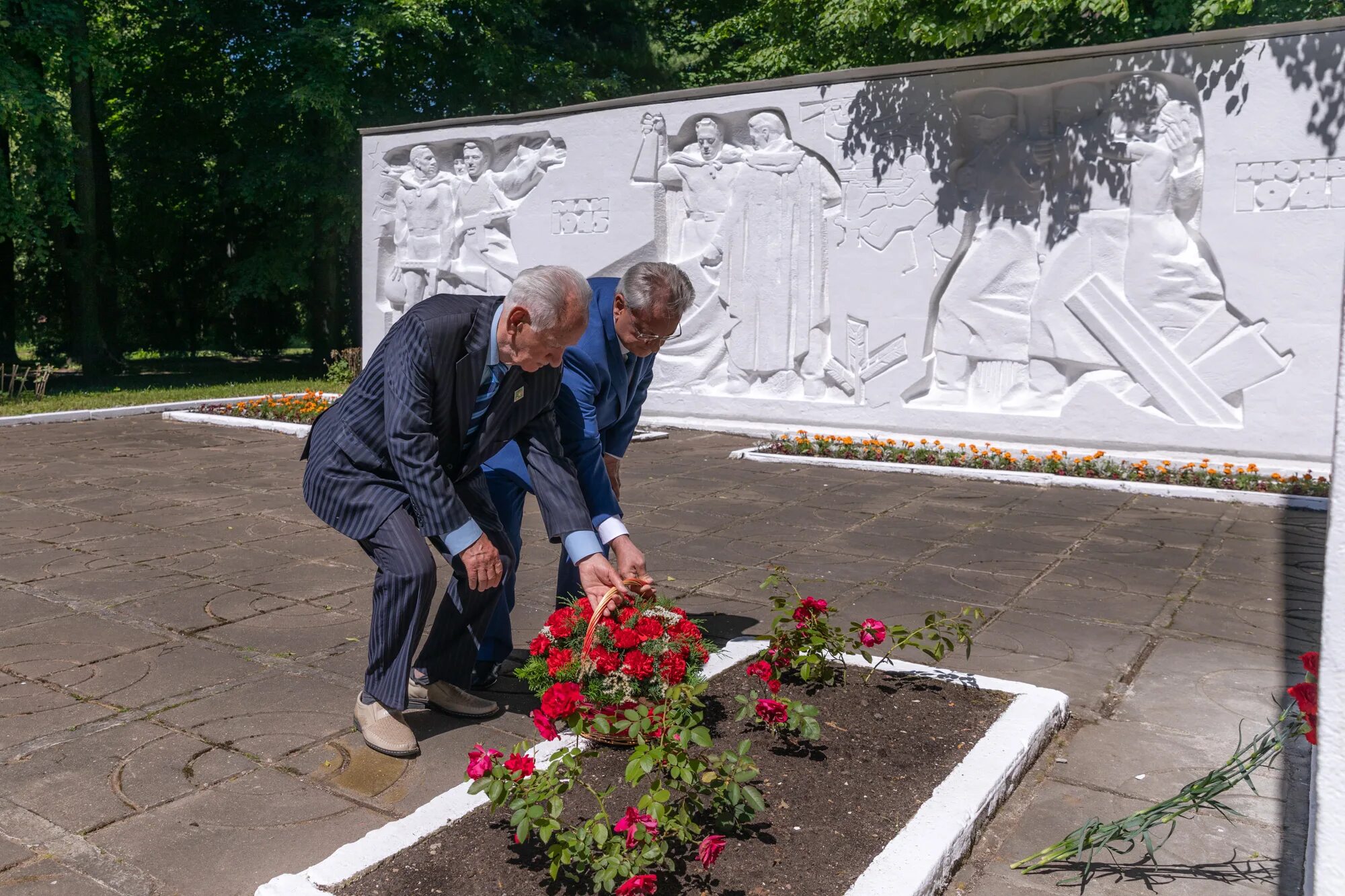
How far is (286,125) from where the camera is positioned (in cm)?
2081

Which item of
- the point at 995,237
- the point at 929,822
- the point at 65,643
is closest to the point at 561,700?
the point at 929,822

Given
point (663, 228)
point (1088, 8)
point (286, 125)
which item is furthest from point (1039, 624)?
point (286, 125)

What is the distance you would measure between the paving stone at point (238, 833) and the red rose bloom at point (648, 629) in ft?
2.88

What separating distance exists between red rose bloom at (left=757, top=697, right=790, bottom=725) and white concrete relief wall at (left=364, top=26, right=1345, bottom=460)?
6.74 metres

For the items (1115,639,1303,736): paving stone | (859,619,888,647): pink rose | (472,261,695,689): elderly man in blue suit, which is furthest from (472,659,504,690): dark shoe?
(1115,639,1303,736): paving stone

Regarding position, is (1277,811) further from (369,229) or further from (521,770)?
(369,229)

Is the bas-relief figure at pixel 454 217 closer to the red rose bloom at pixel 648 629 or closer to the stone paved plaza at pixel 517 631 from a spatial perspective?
the stone paved plaza at pixel 517 631

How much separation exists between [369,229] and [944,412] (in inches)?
323

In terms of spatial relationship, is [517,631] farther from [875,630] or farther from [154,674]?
[875,630]

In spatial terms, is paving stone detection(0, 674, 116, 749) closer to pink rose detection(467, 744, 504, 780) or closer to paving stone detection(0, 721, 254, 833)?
paving stone detection(0, 721, 254, 833)

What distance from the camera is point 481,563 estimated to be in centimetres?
320

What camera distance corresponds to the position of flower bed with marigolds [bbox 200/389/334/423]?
40.2 ft

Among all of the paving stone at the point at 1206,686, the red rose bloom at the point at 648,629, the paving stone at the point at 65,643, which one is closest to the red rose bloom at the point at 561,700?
the red rose bloom at the point at 648,629

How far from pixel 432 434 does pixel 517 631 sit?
177cm
